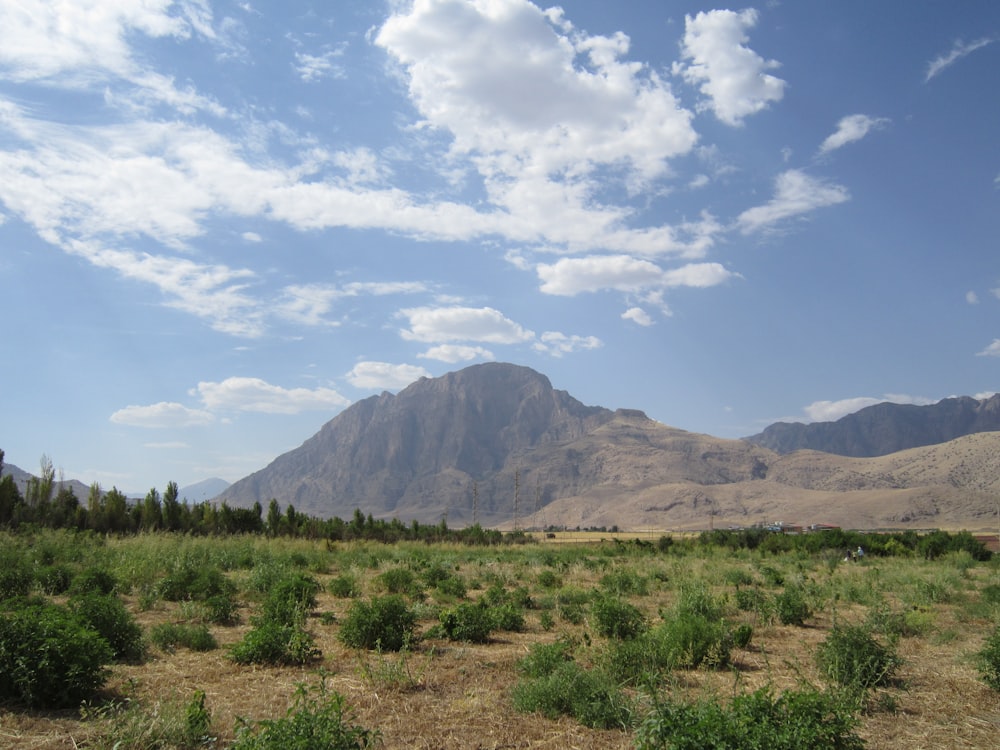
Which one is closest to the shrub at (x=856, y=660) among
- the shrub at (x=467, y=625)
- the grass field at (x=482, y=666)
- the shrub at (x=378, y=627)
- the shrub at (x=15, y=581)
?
the grass field at (x=482, y=666)

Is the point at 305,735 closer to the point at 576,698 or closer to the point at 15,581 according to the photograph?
the point at 576,698

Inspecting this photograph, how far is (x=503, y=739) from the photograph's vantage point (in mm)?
6820

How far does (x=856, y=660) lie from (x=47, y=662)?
9.31 m

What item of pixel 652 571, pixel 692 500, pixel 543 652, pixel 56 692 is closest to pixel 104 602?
pixel 56 692

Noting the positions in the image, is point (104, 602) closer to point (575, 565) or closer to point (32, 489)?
point (575, 565)

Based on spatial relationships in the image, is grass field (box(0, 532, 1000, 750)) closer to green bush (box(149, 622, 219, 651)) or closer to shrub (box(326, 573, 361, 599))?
shrub (box(326, 573, 361, 599))

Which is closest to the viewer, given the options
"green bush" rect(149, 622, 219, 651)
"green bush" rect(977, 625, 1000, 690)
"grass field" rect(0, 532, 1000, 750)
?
"grass field" rect(0, 532, 1000, 750)

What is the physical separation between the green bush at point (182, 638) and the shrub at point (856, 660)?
8.64 m

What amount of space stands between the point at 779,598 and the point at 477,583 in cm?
820

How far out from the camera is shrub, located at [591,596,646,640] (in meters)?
11.6

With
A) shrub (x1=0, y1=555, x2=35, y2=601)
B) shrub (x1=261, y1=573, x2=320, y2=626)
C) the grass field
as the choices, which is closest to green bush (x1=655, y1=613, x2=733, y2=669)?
the grass field

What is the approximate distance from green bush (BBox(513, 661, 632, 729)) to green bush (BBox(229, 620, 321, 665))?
10.7 feet

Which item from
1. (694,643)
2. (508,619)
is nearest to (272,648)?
(508,619)

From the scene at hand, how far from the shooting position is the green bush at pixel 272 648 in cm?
932
